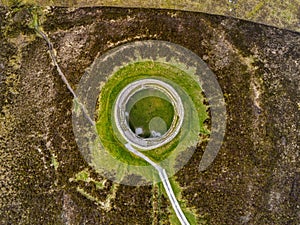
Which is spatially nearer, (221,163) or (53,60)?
(221,163)

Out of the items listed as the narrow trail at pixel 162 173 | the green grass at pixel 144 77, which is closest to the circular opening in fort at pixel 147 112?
the green grass at pixel 144 77

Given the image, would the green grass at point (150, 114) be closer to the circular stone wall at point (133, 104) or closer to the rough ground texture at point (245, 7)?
the circular stone wall at point (133, 104)

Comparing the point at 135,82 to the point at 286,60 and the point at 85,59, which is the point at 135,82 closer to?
the point at 85,59

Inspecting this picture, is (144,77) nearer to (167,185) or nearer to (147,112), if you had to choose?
(147,112)

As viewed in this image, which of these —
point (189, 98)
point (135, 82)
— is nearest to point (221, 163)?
point (189, 98)

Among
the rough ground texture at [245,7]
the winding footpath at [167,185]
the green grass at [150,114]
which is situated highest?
the rough ground texture at [245,7]

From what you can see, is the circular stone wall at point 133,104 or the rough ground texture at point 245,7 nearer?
the circular stone wall at point 133,104

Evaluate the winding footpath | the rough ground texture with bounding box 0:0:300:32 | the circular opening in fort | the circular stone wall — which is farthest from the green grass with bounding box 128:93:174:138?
the rough ground texture with bounding box 0:0:300:32
